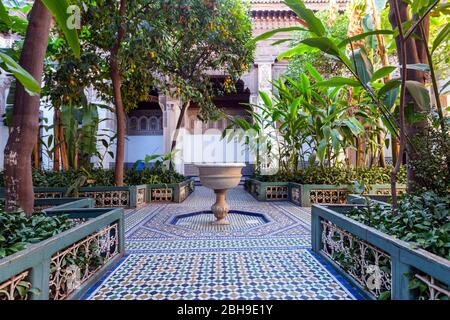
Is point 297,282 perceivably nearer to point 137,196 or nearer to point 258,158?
point 137,196

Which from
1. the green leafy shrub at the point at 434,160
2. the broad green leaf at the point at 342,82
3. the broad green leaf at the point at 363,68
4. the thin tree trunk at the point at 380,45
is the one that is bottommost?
the green leafy shrub at the point at 434,160

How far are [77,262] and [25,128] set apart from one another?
0.95m

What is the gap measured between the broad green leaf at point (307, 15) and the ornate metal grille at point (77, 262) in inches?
61.7

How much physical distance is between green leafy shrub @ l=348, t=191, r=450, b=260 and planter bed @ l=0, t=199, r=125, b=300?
148 centimetres


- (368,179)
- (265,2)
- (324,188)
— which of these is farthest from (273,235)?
(265,2)

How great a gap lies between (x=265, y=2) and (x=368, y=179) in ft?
18.5

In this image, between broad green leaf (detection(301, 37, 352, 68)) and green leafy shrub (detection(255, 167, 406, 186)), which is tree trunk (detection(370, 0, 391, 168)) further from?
broad green leaf (detection(301, 37, 352, 68))

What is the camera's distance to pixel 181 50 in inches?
228

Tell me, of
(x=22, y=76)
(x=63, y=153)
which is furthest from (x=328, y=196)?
(x=63, y=153)

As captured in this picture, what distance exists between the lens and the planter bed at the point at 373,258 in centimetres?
102

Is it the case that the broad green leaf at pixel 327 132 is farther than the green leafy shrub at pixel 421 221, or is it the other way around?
the broad green leaf at pixel 327 132

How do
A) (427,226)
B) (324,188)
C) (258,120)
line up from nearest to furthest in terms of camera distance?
1. (427,226)
2. (324,188)
3. (258,120)

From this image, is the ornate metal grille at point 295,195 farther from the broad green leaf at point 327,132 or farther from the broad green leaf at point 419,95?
the broad green leaf at point 419,95

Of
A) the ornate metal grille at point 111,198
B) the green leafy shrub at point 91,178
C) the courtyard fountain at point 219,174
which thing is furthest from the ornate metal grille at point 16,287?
the ornate metal grille at point 111,198
